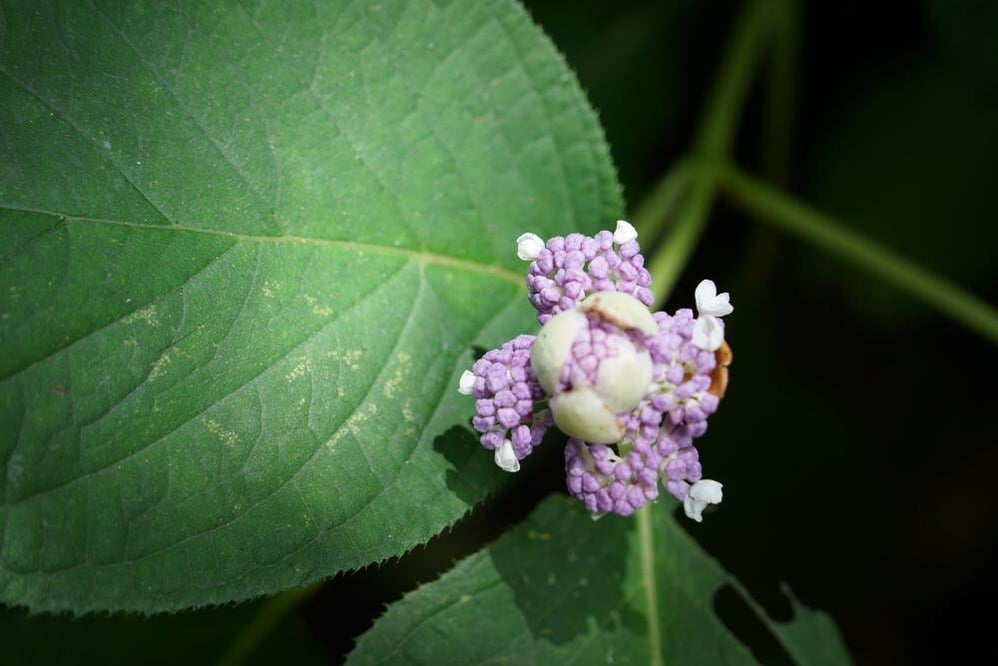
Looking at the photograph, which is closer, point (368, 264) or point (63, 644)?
point (368, 264)

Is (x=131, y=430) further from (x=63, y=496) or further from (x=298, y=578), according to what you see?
(x=298, y=578)

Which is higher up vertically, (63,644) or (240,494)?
(240,494)

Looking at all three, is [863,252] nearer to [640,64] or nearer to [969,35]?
[969,35]

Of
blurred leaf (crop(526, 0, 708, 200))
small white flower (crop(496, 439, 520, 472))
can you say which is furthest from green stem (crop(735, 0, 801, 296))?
small white flower (crop(496, 439, 520, 472))

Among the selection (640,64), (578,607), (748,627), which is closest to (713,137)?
(640,64)

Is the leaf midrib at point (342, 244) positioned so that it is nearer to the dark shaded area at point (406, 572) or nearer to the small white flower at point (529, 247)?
the small white flower at point (529, 247)

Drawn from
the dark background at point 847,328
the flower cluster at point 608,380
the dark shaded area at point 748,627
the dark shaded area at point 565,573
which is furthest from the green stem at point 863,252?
the flower cluster at point 608,380

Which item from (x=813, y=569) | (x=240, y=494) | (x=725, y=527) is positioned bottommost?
(x=813, y=569)

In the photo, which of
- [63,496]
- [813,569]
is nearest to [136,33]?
[63,496]
